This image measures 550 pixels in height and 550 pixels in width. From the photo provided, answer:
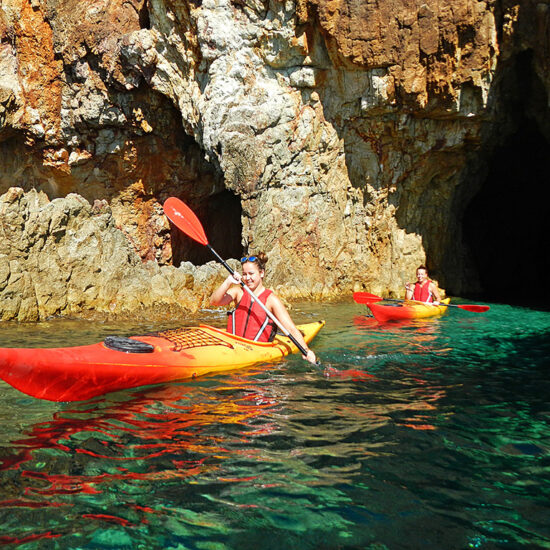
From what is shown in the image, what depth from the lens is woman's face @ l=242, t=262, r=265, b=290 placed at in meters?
5.19

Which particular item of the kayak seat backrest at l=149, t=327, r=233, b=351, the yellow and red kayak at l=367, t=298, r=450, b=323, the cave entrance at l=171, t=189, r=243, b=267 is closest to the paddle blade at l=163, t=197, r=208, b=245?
the kayak seat backrest at l=149, t=327, r=233, b=351

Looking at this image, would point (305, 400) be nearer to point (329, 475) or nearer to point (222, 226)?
point (329, 475)

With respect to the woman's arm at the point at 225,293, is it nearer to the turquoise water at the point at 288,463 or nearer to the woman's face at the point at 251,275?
the woman's face at the point at 251,275

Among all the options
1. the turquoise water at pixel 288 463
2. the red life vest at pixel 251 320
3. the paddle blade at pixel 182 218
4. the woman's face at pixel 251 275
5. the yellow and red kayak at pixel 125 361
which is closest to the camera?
the turquoise water at pixel 288 463

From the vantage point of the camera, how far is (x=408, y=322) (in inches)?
330

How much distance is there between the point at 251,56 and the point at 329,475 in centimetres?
1056

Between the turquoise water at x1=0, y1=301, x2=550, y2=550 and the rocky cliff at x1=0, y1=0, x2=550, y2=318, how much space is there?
578 centimetres

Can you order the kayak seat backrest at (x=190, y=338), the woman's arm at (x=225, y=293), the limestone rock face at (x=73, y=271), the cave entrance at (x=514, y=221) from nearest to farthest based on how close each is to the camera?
the kayak seat backrest at (x=190, y=338)
the woman's arm at (x=225, y=293)
the limestone rock face at (x=73, y=271)
the cave entrance at (x=514, y=221)

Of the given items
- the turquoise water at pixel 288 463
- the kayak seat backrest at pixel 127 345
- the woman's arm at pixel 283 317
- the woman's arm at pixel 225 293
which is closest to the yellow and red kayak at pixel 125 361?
the kayak seat backrest at pixel 127 345

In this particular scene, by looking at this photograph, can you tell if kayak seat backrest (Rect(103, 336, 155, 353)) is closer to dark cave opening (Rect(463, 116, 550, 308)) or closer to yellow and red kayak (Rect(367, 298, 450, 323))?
yellow and red kayak (Rect(367, 298, 450, 323))

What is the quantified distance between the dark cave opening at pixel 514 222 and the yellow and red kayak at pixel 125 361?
9.83 m

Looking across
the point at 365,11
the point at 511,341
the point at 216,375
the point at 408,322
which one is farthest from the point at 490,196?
the point at 216,375

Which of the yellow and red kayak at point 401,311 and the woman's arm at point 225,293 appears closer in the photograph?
the woman's arm at point 225,293

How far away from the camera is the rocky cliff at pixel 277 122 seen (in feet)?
33.2
